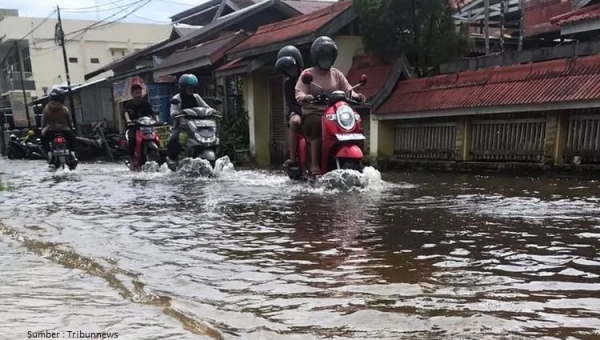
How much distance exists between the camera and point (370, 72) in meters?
11.3

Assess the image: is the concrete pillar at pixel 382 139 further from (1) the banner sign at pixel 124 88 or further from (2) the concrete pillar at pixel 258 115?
(1) the banner sign at pixel 124 88

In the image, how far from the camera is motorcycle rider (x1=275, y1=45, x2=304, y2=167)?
7.06 meters

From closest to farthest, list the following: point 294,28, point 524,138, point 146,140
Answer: point 524,138 → point 146,140 → point 294,28

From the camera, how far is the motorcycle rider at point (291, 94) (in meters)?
7.06

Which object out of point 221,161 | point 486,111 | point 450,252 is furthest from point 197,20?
point 450,252

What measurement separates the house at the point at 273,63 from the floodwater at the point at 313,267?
19.3 feet

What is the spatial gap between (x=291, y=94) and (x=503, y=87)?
11.1 feet

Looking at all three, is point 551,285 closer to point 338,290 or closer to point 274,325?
point 338,290

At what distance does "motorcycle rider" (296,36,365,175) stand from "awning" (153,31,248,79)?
7.70 metres

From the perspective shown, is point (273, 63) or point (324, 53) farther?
point (273, 63)

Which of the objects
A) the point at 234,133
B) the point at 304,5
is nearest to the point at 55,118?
the point at 234,133

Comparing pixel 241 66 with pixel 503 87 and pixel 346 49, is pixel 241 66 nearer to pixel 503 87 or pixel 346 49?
pixel 346 49

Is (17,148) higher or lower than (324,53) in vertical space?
lower

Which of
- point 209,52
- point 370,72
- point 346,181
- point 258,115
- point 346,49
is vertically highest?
point 209,52
